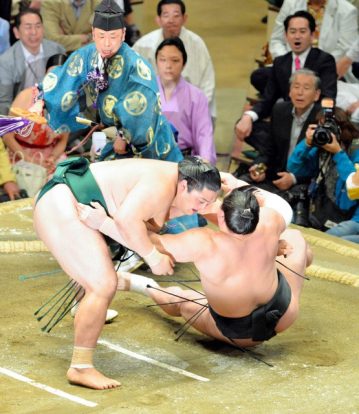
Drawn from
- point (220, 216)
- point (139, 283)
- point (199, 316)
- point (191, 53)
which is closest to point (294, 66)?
point (191, 53)

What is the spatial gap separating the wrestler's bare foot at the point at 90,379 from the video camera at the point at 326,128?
6.42 ft

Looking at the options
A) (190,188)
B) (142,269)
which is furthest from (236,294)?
(142,269)

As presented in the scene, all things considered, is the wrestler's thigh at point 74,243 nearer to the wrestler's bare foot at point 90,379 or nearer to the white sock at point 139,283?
the wrestler's bare foot at point 90,379

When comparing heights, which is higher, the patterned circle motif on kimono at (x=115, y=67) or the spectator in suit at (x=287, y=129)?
the patterned circle motif on kimono at (x=115, y=67)

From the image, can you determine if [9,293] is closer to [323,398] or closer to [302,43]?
[323,398]

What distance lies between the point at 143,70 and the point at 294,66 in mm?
1961

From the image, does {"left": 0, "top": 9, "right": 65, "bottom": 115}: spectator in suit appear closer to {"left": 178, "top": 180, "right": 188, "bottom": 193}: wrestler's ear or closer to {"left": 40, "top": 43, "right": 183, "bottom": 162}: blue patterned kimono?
{"left": 40, "top": 43, "right": 183, "bottom": 162}: blue patterned kimono

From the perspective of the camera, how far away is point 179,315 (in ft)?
12.6

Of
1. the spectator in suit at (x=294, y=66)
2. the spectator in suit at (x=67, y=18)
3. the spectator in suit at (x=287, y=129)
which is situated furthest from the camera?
the spectator in suit at (x=67, y=18)

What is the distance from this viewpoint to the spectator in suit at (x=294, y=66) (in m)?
5.62

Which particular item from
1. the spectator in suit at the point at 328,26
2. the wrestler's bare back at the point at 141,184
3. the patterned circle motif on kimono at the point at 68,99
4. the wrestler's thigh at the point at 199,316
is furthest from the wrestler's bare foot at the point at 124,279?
the spectator in suit at the point at 328,26

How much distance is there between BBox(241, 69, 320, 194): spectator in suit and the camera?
17.2ft

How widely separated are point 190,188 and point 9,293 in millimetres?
1129

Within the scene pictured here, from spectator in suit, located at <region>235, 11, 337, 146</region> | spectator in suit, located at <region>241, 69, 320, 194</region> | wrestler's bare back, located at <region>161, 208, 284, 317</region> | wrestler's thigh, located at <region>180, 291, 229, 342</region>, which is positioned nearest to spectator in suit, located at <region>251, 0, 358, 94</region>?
spectator in suit, located at <region>235, 11, 337, 146</region>
